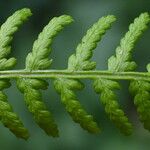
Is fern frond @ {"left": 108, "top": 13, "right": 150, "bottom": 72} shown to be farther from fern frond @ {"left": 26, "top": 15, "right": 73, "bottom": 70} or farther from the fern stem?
fern frond @ {"left": 26, "top": 15, "right": 73, "bottom": 70}

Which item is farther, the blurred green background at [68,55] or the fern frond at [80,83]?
the blurred green background at [68,55]

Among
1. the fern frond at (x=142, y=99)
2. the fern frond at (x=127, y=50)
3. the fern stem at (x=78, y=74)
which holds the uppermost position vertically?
the fern frond at (x=127, y=50)

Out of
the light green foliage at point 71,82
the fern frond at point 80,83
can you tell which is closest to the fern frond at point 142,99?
the light green foliage at point 71,82

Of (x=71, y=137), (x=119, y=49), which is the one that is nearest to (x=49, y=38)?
(x=119, y=49)

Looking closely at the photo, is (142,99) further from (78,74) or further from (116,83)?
(78,74)

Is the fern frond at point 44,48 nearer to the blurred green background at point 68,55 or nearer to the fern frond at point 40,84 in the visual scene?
the fern frond at point 40,84

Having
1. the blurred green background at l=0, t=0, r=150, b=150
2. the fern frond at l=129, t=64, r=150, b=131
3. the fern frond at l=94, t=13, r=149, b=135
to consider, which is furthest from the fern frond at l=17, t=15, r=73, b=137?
the blurred green background at l=0, t=0, r=150, b=150

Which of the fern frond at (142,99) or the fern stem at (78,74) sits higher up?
the fern stem at (78,74)
